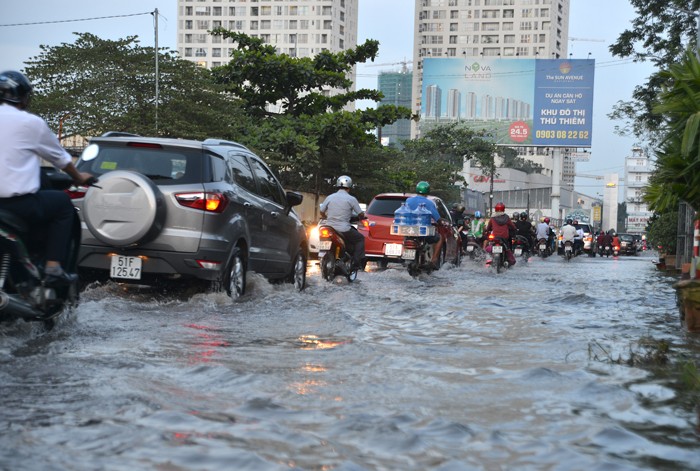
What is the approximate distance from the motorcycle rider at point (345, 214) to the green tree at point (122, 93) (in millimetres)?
20101

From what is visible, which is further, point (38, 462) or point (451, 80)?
point (451, 80)

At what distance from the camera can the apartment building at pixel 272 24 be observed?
154 metres

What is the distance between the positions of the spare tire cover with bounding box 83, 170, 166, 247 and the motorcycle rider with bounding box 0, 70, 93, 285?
2.13 m

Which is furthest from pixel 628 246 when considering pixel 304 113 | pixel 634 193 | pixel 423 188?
pixel 634 193

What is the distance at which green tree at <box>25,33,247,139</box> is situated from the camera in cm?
3353

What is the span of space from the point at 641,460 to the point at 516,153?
13398 cm

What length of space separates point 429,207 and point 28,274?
35.4 feet

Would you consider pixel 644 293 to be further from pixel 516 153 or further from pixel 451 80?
pixel 516 153

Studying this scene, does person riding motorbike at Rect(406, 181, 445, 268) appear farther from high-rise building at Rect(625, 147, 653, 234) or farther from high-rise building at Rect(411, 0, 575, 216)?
high-rise building at Rect(411, 0, 575, 216)

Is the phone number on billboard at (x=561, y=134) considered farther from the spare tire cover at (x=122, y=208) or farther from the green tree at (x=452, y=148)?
the spare tire cover at (x=122, y=208)

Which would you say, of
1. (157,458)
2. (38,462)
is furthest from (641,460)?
(38,462)

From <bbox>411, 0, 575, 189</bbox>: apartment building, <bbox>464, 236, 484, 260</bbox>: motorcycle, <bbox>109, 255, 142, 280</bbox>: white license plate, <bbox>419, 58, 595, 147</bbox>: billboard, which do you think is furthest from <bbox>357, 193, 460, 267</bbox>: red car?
<bbox>411, 0, 575, 189</bbox>: apartment building

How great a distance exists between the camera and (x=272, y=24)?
158 meters

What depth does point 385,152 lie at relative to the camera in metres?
46.1
